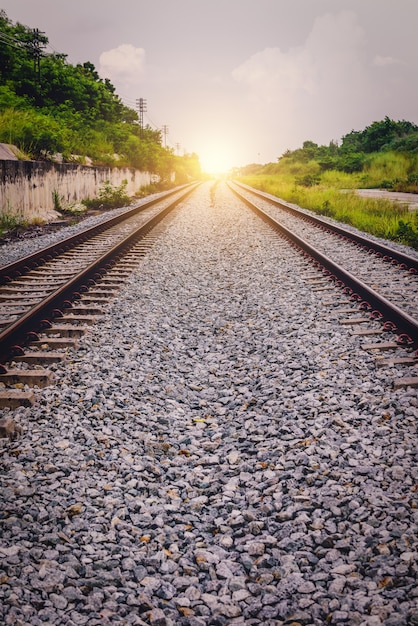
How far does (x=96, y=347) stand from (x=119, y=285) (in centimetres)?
221

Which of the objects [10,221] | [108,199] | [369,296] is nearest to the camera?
[369,296]

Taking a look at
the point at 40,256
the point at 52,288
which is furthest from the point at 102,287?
the point at 40,256

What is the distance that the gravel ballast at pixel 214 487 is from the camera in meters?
1.85

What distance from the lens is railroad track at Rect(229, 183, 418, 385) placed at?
4.24 metres

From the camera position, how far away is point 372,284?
6395 mm

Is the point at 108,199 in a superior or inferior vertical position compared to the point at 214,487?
superior

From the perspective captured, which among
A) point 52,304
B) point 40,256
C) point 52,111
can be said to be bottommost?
point 52,304

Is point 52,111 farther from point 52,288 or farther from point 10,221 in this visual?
point 52,288

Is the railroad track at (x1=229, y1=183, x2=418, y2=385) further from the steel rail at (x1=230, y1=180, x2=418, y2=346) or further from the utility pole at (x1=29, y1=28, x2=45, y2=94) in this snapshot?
the utility pole at (x1=29, y1=28, x2=45, y2=94)

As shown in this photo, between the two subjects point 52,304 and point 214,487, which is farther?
point 52,304

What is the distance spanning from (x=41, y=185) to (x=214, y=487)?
13459 mm

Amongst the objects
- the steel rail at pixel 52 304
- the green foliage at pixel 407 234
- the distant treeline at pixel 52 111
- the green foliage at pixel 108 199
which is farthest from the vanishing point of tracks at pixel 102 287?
the green foliage at pixel 108 199

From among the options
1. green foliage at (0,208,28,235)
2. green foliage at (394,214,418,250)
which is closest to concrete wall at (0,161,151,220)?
green foliage at (0,208,28,235)

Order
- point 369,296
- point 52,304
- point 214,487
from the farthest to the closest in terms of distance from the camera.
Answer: point 369,296 → point 52,304 → point 214,487
